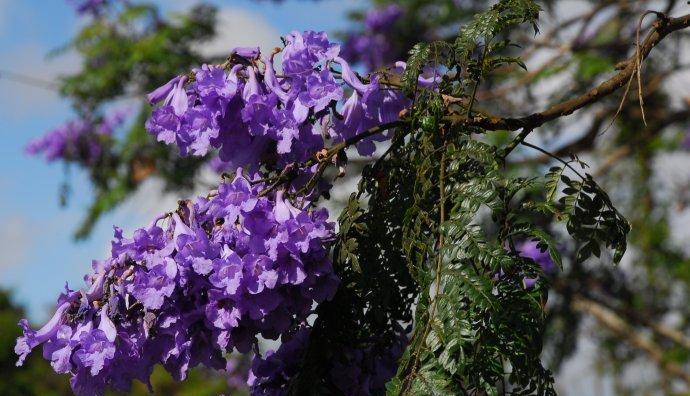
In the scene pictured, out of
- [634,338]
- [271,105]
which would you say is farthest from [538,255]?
[271,105]

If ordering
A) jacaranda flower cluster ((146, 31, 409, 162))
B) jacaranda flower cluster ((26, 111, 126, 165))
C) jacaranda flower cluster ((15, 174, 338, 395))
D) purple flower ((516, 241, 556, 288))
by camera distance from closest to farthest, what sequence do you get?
jacaranda flower cluster ((15, 174, 338, 395)), jacaranda flower cluster ((146, 31, 409, 162)), purple flower ((516, 241, 556, 288)), jacaranda flower cluster ((26, 111, 126, 165))

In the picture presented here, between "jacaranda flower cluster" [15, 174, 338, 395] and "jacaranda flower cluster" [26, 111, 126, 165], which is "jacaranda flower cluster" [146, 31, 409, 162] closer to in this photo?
"jacaranda flower cluster" [15, 174, 338, 395]

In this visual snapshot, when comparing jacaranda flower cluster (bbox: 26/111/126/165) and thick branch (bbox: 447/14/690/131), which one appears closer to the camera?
thick branch (bbox: 447/14/690/131)

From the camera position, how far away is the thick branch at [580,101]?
1.94 metres

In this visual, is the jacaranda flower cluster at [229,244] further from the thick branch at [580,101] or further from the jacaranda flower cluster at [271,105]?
the thick branch at [580,101]

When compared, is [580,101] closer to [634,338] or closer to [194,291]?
[194,291]

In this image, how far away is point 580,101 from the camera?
200 centimetres

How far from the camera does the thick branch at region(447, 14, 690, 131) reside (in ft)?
6.36

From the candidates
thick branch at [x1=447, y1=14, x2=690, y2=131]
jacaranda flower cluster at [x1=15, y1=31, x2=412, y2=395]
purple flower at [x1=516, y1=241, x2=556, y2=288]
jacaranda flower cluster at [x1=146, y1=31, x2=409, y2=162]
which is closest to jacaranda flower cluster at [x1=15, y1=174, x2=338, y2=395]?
jacaranda flower cluster at [x1=15, y1=31, x2=412, y2=395]

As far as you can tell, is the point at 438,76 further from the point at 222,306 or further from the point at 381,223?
the point at 222,306

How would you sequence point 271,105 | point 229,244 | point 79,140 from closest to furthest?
point 229,244
point 271,105
point 79,140

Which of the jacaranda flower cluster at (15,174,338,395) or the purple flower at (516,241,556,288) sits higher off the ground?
the purple flower at (516,241,556,288)

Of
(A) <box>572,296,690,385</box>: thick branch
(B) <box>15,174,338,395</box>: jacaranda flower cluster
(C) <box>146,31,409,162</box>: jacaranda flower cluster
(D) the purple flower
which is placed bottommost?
(B) <box>15,174,338,395</box>: jacaranda flower cluster

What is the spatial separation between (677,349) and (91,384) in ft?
22.9
